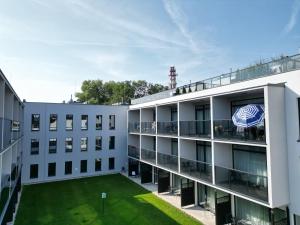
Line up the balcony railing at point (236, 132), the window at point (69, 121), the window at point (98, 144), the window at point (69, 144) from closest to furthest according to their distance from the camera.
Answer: the balcony railing at point (236, 132) → the window at point (69, 144) → the window at point (69, 121) → the window at point (98, 144)

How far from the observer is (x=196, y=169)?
54.6 feet

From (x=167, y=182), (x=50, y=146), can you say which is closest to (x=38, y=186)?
(x=50, y=146)

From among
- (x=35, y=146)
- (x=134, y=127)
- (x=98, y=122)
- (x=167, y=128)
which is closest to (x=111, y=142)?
(x=98, y=122)

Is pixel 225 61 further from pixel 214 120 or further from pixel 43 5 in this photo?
pixel 43 5

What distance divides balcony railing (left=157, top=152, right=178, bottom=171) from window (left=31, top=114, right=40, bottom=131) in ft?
45.8

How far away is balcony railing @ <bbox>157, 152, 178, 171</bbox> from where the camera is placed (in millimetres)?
18406

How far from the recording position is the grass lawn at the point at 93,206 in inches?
583

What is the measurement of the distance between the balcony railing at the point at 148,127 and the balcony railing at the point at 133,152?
2.81 meters

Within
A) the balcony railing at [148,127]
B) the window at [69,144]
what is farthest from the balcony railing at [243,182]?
the window at [69,144]

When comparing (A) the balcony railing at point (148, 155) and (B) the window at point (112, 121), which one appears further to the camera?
(B) the window at point (112, 121)

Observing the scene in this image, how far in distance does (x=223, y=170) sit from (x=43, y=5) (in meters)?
13.7

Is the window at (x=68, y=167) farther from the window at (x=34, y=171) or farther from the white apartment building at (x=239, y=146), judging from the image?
the white apartment building at (x=239, y=146)

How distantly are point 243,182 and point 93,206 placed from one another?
11.0m

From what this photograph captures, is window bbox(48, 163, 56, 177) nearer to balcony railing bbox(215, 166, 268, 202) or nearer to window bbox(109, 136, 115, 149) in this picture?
window bbox(109, 136, 115, 149)
